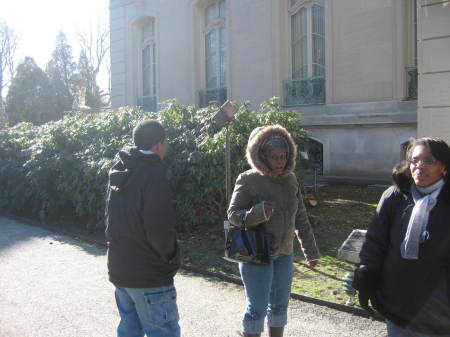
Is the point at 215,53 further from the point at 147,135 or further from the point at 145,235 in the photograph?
the point at 145,235

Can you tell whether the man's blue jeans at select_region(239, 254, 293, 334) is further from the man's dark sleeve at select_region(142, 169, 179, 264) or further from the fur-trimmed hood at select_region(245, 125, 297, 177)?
the man's dark sleeve at select_region(142, 169, 179, 264)

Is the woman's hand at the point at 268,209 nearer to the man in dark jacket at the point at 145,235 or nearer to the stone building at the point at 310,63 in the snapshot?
the man in dark jacket at the point at 145,235

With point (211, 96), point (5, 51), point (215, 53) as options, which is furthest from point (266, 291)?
point (5, 51)

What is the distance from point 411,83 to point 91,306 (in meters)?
9.40

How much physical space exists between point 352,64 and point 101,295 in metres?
9.22

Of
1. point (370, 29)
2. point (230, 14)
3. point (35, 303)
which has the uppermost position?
point (230, 14)

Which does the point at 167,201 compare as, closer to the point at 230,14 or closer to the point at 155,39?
the point at 230,14

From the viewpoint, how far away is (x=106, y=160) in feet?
28.0

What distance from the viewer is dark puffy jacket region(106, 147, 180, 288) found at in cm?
307

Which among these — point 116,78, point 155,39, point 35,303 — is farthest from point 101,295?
point 116,78

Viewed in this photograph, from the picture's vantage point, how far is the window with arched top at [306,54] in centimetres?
1353

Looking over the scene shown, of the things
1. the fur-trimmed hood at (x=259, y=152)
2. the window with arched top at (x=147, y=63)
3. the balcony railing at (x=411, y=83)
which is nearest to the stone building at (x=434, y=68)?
the fur-trimmed hood at (x=259, y=152)

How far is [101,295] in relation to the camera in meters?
5.68

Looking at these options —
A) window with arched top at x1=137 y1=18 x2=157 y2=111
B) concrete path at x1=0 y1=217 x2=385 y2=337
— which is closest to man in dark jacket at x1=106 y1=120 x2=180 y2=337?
concrete path at x1=0 y1=217 x2=385 y2=337
